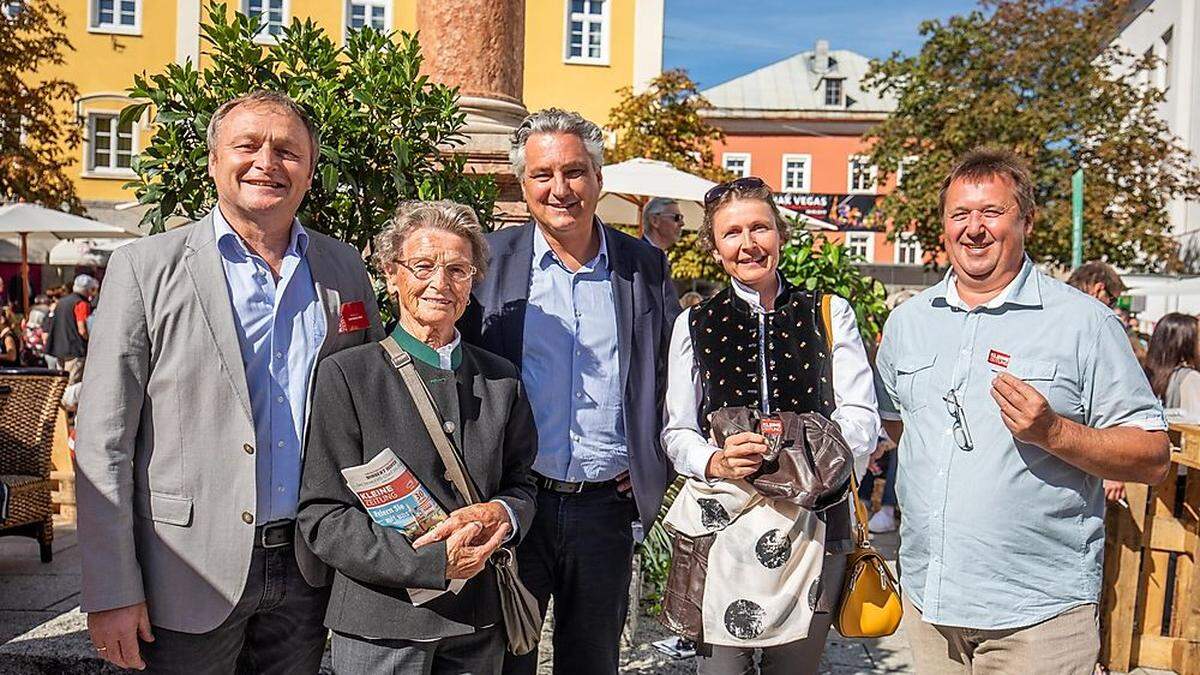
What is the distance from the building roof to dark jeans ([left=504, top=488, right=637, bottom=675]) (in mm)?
46917

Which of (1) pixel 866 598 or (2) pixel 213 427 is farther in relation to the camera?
(1) pixel 866 598

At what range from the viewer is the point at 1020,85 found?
2248 cm

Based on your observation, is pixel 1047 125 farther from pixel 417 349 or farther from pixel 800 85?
pixel 800 85

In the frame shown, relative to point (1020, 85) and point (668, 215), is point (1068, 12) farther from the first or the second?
point (668, 215)

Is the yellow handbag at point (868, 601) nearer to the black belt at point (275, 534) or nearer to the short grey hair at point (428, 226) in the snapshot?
the short grey hair at point (428, 226)

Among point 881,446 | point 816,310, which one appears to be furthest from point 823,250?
point 816,310

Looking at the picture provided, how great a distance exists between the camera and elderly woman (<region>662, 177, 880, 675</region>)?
9.15 ft

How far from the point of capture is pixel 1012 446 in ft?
8.64

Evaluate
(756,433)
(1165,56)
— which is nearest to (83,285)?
(756,433)

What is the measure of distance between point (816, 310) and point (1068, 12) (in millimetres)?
22905

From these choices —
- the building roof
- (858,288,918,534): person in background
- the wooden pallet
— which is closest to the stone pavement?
the wooden pallet

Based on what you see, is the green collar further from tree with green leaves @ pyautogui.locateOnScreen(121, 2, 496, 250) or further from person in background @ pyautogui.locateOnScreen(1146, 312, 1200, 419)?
→ person in background @ pyautogui.locateOnScreen(1146, 312, 1200, 419)

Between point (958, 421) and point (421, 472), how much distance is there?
4.50 ft

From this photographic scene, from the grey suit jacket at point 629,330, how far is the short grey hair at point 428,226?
14.5 inches
